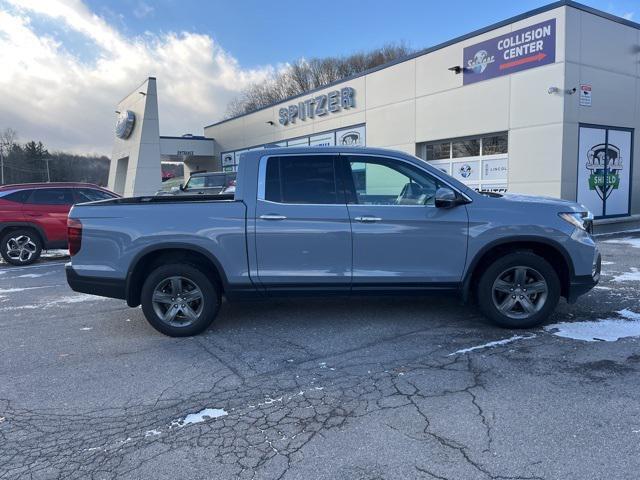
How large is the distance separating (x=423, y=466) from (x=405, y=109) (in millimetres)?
15908

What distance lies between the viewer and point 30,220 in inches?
409

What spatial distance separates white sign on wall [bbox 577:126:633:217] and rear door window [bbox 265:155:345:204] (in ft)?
35.6

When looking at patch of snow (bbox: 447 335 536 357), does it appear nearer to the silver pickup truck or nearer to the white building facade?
the silver pickup truck

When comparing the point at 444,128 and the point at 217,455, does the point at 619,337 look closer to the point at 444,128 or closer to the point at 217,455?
the point at 217,455

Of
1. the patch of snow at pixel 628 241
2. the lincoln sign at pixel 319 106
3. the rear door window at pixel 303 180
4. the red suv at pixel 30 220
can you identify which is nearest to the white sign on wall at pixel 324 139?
the lincoln sign at pixel 319 106

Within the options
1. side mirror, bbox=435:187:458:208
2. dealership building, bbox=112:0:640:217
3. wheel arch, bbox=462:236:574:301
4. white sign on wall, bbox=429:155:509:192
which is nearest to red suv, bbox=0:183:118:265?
side mirror, bbox=435:187:458:208

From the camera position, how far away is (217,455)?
2.88m

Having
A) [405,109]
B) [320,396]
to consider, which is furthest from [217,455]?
[405,109]

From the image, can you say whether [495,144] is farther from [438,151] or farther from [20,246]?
[20,246]

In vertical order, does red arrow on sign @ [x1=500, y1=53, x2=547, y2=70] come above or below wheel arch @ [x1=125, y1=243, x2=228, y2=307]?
above

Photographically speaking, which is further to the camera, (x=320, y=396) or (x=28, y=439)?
(x=320, y=396)

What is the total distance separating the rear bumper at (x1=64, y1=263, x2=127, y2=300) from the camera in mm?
4875

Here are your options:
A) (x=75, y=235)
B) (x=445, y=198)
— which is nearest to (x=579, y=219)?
(x=445, y=198)

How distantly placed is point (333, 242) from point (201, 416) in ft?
6.99
